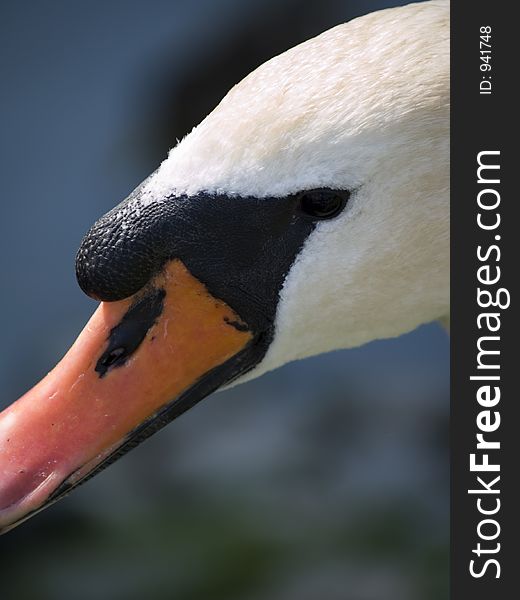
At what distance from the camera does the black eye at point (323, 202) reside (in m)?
2.20

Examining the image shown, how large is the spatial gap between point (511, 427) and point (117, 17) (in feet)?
11.7

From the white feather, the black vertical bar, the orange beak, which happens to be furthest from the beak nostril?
the black vertical bar

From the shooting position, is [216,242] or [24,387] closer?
[216,242]

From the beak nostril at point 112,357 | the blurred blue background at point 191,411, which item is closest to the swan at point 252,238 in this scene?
the beak nostril at point 112,357

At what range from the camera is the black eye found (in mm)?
2201

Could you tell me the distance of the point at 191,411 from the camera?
454 cm

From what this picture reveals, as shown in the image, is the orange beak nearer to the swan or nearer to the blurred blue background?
the swan

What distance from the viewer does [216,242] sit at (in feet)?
7.44

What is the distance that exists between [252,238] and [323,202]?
14 centimetres

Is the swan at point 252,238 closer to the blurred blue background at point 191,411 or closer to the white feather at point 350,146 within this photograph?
the white feather at point 350,146

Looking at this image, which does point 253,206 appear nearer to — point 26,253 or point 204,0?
point 26,253

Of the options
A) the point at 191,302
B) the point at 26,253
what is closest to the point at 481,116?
the point at 191,302

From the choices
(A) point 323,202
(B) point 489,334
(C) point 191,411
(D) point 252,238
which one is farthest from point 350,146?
(C) point 191,411

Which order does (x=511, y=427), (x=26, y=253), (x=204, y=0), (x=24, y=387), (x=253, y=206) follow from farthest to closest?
(x=204, y=0)
(x=26, y=253)
(x=24, y=387)
(x=511, y=427)
(x=253, y=206)
